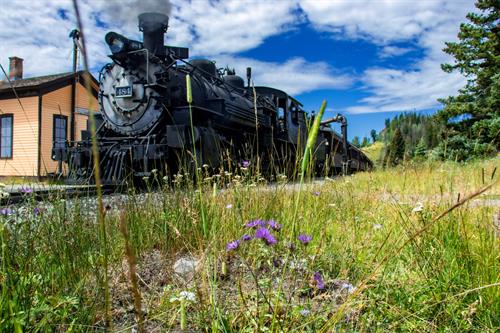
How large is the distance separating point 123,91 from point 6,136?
12868 millimetres

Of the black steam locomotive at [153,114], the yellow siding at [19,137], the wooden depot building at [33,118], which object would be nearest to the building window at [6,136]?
the wooden depot building at [33,118]

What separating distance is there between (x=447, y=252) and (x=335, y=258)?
22.9 inches

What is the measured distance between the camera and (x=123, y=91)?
9305 mm

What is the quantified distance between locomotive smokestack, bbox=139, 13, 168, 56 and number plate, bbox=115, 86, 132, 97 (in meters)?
1.08

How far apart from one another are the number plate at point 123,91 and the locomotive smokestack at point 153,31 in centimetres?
108

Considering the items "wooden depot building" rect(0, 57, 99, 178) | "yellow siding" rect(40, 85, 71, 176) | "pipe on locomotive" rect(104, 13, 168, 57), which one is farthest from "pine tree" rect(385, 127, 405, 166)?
"yellow siding" rect(40, 85, 71, 176)

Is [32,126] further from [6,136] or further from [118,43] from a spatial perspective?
[118,43]

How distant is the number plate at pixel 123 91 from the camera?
917 centimetres

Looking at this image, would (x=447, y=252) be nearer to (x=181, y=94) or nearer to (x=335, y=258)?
(x=335, y=258)

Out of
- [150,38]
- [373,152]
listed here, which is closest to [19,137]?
[150,38]

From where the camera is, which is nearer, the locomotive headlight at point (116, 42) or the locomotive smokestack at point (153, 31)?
the locomotive headlight at point (116, 42)

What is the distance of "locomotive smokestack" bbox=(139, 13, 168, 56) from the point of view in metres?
9.34

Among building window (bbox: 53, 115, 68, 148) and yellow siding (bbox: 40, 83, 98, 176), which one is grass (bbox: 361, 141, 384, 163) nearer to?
yellow siding (bbox: 40, 83, 98, 176)

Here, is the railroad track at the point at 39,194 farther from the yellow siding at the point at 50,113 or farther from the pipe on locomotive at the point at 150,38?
the yellow siding at the point at 50,113
